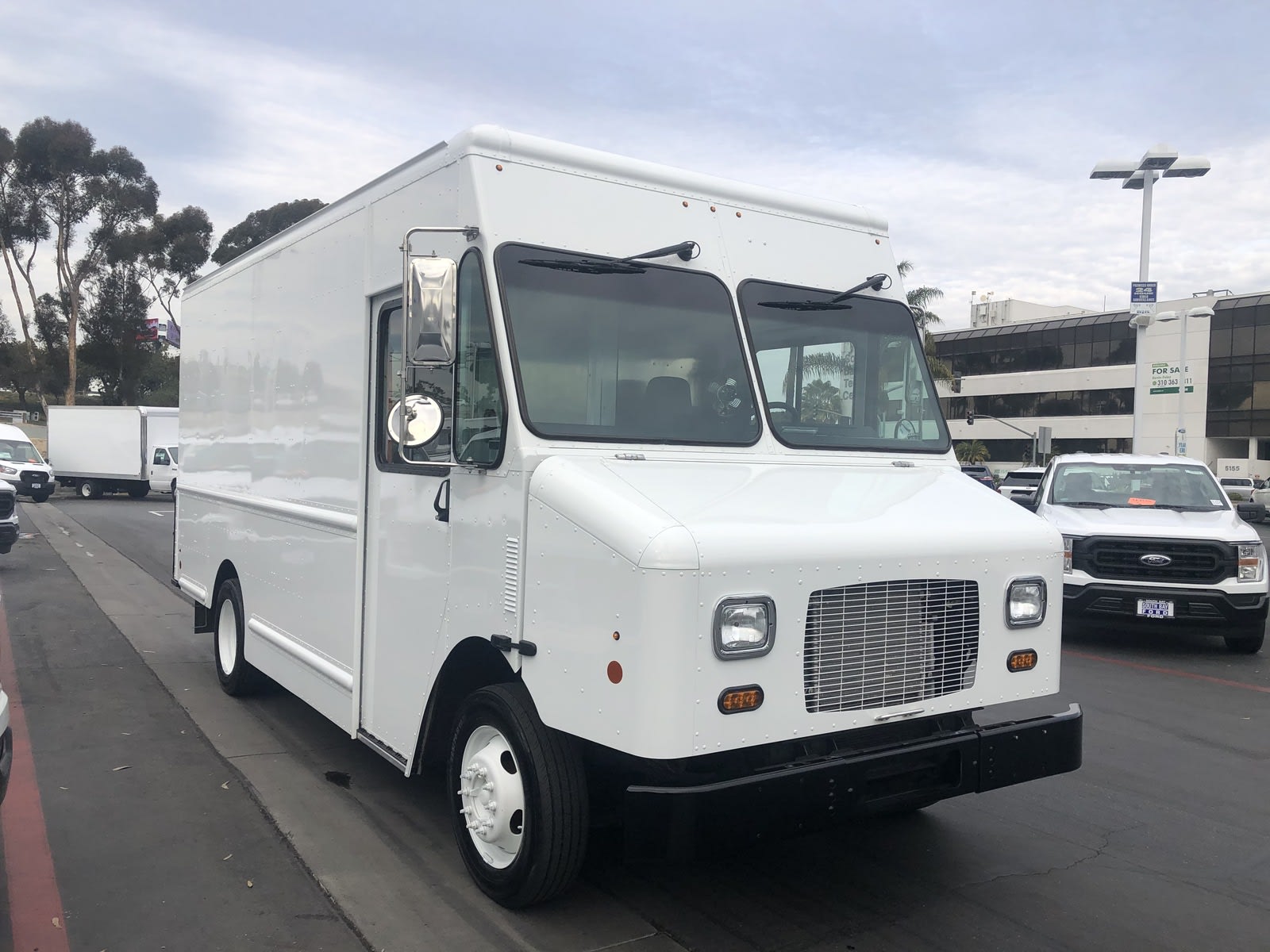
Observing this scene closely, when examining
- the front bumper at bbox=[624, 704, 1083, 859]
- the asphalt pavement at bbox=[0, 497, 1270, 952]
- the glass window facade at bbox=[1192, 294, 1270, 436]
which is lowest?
the asphalt pavement at bbox=[0, 497, 1270, 952]

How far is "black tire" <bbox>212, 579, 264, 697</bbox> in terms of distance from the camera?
7141 millimetres

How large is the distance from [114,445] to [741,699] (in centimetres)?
3493

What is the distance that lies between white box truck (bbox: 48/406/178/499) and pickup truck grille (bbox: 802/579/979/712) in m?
33.1

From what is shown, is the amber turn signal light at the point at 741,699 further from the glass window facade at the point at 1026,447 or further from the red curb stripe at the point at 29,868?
the glass window facade at the point at 1026,447

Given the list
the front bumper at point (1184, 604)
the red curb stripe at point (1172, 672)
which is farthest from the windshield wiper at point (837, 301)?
the red curb stripe at point (1172, 672)

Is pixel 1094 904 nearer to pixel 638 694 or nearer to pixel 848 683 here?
pixel 848 683

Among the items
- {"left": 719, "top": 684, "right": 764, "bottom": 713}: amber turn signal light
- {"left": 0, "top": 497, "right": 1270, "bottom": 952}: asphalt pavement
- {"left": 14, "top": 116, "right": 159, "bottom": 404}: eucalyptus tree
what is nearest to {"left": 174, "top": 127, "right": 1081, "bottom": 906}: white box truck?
{"left": 719, "top": 684, "right": 764, "bottom": 713}: amber turn signal light

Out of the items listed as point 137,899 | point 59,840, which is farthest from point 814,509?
point 59,840

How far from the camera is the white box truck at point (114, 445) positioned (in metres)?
33.5

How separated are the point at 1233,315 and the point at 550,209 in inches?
2344

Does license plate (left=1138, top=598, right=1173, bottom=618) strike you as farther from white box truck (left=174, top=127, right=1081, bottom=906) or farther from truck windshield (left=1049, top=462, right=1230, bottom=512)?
white box truck (left=174, top=127, right=1081, bottom=906)

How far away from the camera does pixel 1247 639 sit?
9875 millimetres

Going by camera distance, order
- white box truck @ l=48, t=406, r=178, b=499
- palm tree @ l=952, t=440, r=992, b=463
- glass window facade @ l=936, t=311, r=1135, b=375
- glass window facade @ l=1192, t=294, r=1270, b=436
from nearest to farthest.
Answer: white box truck @ l=48, t=406, r=178, b=499, glass window facade @ l=1192, t=294, r=1270, b=436, glass window facade @ l=936, t=311, r=1135, b=375, palm tree @ l=952, t=440, r=992, b=463

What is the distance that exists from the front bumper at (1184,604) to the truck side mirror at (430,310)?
7.32 m
